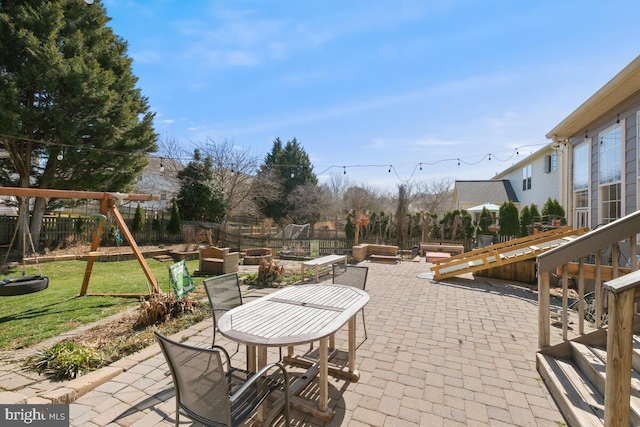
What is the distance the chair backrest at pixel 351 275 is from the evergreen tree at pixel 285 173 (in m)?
19.8

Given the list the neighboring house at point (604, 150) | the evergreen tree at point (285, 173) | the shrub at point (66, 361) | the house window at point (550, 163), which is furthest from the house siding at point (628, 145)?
the evergreen tree at point (285, 173)

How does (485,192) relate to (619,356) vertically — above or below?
above

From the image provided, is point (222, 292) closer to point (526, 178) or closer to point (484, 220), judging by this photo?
point (484, 220)

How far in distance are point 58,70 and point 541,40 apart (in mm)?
14593

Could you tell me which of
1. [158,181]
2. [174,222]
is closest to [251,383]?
[174,222]

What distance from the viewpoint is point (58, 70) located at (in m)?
10.1

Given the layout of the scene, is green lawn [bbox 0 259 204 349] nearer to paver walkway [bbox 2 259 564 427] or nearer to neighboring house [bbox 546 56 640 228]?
paver walkway [bbox 2 259 564 427]

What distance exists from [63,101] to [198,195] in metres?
8.13

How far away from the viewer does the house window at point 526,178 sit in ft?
56.2

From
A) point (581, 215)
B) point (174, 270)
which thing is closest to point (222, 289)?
point (174, 270)

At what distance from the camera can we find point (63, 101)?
1033 cm

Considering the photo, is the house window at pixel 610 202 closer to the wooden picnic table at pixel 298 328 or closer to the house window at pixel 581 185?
the house window at pixel 581 185

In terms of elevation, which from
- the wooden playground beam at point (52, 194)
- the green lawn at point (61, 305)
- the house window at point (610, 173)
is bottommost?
the green lawn at point (61, 305)

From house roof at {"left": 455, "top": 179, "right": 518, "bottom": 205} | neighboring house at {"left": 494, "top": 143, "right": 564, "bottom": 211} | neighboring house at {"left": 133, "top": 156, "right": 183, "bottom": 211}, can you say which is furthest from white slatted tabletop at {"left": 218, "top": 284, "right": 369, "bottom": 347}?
neighboring house at {"left": 133, "top": 156, "right": 183, "bottom": 211}
